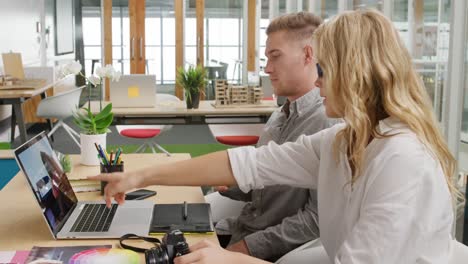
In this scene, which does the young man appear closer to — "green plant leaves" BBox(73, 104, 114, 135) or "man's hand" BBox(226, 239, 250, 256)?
"man's hand" BBox(226, 239, 250, 256)

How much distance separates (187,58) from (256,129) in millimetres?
5505

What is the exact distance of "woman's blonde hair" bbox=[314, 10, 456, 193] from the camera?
1365 millimetres

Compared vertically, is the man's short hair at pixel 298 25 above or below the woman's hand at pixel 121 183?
above

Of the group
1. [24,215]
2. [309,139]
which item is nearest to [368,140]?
[309,139]

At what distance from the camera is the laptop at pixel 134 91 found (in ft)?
17.8

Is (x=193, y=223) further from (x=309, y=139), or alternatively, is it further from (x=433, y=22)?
(x=433, y=22)

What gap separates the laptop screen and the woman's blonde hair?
0.89 m

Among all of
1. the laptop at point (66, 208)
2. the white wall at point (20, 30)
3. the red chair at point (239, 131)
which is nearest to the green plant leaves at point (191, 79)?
the red chair at point (239, 131)

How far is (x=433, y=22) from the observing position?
3.76m

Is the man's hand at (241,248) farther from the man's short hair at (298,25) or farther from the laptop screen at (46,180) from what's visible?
the man's short hair at (298,25)

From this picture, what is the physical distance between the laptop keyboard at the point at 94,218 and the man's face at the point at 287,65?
825mm

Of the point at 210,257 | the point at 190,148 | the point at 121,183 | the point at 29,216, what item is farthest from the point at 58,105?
the point at 210,257

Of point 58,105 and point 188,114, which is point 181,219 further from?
point 58,105

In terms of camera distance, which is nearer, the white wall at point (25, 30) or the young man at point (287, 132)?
the young man at point (287, 132)
